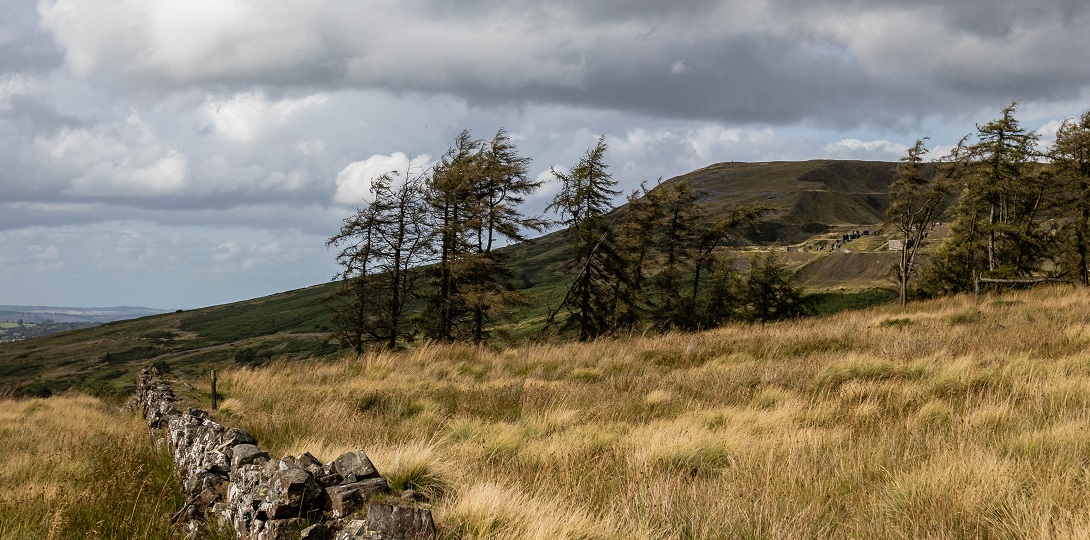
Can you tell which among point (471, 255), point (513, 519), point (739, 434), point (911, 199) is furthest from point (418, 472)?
point (911, 199)

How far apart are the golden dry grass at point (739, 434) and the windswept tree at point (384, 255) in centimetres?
1511

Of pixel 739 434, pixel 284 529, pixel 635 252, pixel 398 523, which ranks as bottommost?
pixel 284 529

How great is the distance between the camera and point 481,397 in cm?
905

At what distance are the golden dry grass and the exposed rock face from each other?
0.39 meters

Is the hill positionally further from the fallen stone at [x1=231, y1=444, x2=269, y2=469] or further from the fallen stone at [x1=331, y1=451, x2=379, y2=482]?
the fallen stone at [x1=231, y1=444, x2=269, y2=469]

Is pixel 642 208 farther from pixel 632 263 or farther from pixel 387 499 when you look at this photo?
pixel 387 499

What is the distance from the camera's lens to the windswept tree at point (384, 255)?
91.0 feet

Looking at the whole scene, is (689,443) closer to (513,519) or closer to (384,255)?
(513,519)

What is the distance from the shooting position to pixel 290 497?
3.87 meters

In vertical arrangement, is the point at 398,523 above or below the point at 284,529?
above

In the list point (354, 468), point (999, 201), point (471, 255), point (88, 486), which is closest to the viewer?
point (354, 468)

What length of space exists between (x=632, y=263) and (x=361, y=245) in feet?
49.1

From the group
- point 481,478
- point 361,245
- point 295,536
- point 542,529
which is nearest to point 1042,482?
point 542,529

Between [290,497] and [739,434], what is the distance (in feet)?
13.5
